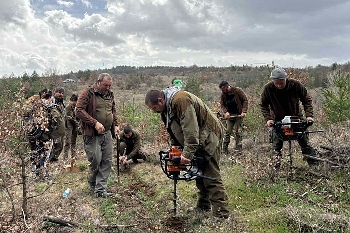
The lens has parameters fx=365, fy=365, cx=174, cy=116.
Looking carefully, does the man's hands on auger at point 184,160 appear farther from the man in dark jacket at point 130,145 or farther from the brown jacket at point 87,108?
the man in dark jacket at point 130,145

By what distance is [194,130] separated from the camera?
4641mm

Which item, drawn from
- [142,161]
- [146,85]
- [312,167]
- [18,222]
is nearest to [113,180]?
[142,161]

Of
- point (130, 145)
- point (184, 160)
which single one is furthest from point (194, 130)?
point (130, 145)

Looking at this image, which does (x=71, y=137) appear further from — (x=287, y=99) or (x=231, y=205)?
(x=287, y=99)

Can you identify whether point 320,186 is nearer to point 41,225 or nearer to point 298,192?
point 298,192

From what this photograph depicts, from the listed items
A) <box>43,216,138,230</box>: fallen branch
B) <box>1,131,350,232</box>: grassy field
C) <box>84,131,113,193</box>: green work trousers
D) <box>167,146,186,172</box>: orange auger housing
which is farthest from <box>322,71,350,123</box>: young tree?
<box>43,216,138,230</box>: fallen branch

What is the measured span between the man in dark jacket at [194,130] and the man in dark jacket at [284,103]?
188 cm

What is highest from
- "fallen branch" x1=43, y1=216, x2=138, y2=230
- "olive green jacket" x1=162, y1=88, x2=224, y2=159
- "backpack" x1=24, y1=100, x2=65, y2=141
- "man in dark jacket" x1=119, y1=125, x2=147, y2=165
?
"olive green jacket" x1=162, y1=88, x2=224, y2=159

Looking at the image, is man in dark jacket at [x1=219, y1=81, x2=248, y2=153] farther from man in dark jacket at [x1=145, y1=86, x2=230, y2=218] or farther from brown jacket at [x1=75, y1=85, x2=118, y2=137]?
man in dark jacket at [x1=145, y1=86, x2=230, y2=218]

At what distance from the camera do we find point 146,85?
161 feet

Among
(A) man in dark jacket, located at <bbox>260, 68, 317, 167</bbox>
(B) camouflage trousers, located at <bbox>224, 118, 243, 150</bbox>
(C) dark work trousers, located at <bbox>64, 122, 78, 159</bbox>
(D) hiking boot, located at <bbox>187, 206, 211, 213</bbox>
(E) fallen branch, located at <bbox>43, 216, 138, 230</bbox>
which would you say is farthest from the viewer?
(C) dark work trousers, located at <bbox>64, 122, 78, 159</bbox>

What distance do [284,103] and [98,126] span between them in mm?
3386

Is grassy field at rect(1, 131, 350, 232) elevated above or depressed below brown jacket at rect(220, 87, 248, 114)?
below

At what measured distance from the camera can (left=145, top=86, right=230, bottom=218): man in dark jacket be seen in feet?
15.3
